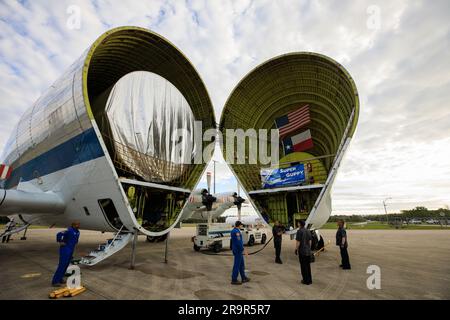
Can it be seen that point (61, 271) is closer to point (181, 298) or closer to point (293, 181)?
point (181, 298)

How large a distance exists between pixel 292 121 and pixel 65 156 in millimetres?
13617

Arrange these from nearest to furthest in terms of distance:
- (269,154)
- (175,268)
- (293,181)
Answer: (175,268)
(293,181)
(269,154)

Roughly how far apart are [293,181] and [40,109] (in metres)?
13.9

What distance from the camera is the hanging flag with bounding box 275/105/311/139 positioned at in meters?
16.5

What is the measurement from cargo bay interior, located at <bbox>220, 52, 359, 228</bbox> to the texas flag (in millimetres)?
314

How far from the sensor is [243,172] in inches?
619

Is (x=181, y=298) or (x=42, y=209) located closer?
(x=181, y=298)

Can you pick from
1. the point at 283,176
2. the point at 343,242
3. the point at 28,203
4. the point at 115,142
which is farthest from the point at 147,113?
the point at 343,242

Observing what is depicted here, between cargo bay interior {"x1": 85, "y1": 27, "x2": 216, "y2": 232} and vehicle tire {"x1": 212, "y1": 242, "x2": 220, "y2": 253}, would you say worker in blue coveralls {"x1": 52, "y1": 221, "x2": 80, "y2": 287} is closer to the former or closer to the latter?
cargo bay interior {"x1": 85, "y1": 27, "x2": 216, "y2": 232}

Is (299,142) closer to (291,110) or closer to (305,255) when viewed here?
(291,110)

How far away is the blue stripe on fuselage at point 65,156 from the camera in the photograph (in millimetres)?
9031
